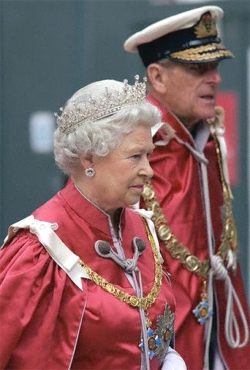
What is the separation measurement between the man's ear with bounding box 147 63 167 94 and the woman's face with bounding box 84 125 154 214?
3.01ft

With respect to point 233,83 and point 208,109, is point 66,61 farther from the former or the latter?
point 208,109

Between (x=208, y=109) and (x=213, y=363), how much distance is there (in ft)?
3.10

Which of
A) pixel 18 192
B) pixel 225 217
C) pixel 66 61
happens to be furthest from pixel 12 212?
pixel 225 217

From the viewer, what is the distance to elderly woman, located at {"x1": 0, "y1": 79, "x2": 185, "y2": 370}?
3.11 m

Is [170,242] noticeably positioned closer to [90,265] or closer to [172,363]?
[172,363]

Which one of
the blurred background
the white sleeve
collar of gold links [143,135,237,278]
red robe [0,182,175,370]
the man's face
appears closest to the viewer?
red robe [0,182,175,370]

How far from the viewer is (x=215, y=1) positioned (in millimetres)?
5969

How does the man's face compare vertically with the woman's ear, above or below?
below

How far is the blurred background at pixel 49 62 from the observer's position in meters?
5.93

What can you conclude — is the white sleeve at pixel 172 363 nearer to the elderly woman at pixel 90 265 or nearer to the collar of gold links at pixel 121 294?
the elderly woman at pixel 90 265

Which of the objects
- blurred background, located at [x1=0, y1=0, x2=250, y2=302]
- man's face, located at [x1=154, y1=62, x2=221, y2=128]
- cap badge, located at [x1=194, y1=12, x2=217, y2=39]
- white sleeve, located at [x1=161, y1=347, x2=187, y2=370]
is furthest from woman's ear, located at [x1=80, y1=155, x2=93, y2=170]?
blurred background, located at [x1=0, y1=0, x2=250, y2=302]

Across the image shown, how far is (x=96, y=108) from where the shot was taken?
323 cm

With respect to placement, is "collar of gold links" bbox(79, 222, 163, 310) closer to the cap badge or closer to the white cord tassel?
the white cord tassel

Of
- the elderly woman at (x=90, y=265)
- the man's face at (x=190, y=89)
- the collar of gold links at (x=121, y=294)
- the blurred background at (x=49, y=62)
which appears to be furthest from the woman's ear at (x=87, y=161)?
the blurred background at (x=49, y=62)
